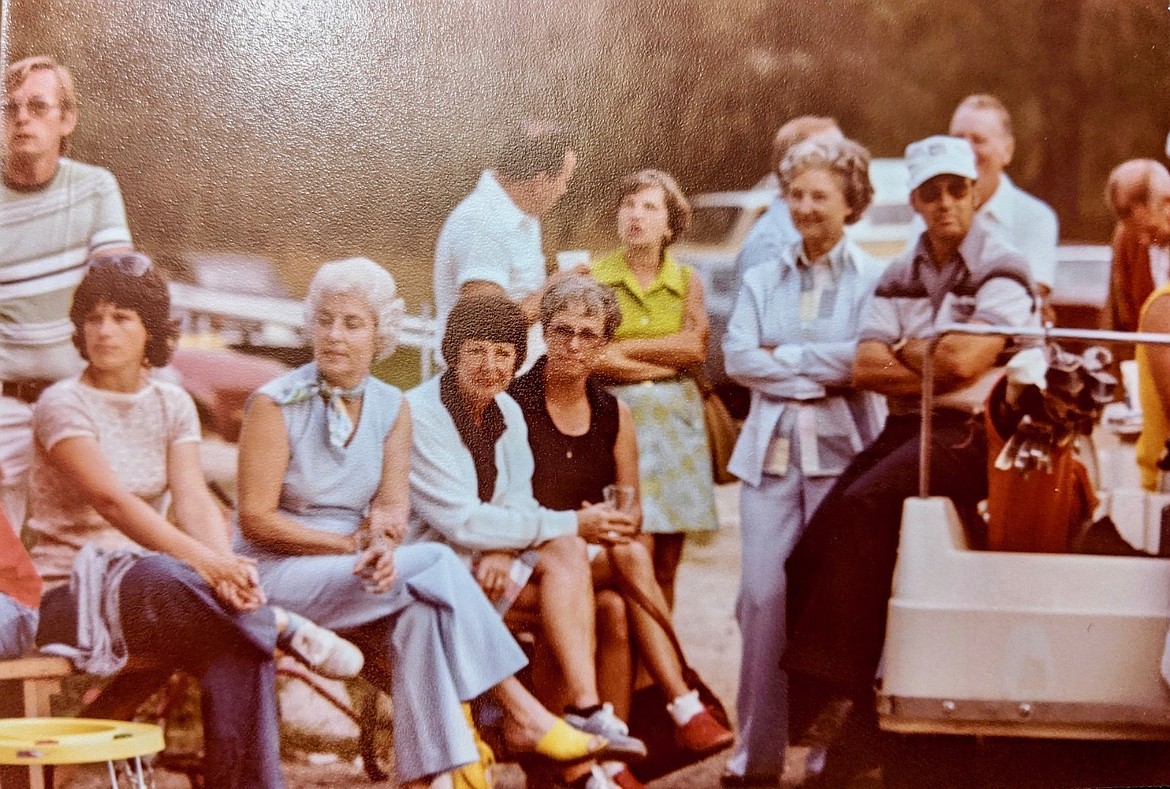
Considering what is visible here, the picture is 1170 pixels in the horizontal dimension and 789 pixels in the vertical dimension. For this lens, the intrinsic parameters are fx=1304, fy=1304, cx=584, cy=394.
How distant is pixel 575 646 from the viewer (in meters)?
3.17

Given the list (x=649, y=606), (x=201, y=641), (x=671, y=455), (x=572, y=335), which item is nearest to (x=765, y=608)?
(x=649, y=606)

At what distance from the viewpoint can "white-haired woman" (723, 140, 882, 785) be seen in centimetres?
330

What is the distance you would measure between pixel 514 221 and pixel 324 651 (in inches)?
44.4

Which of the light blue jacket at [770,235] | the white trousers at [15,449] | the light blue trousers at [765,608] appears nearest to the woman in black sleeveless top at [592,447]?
the light blue trousers at [765,608]

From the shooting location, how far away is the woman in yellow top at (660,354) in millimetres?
3238

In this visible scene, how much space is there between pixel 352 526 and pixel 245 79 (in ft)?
3.58

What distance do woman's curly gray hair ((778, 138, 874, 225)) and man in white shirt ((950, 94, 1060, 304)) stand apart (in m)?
0.27

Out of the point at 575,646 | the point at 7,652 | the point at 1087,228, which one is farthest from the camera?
the point at 1087,228

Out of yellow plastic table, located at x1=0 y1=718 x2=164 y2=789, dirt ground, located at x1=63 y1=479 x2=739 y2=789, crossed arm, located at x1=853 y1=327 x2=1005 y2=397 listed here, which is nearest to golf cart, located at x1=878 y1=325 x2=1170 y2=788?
crossed arm, located at x1=853 y1=327 x2=1005 y2=397

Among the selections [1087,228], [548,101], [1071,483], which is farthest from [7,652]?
[1087,228]

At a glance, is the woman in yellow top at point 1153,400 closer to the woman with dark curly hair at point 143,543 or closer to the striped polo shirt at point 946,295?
the striped polo shirt at point 946,295

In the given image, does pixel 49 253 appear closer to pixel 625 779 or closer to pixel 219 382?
pixel 219 382

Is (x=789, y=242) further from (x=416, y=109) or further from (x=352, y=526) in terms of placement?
(x=352, y=526)

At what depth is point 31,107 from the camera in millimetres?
3045
